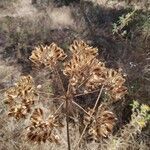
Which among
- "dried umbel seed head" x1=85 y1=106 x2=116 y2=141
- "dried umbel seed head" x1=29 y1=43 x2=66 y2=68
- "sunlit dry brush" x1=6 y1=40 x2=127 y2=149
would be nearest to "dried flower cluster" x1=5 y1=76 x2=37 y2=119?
"sunlit dry brush" x1=6 y1=40 x2=127 y2=149

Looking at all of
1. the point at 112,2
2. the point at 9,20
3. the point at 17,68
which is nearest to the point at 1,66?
the point at 17,68

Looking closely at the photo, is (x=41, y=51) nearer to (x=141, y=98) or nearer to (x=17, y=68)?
(x=141, y=98)

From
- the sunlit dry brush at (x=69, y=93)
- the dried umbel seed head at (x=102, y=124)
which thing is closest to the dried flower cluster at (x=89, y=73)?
the sunlit dry brush at (x=69, y=93)

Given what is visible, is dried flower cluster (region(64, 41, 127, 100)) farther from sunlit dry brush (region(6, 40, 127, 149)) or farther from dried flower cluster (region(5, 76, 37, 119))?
dried flower cluster (region(5, 76, 37, 119))

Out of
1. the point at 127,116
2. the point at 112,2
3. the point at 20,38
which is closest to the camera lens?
the point at 127,116

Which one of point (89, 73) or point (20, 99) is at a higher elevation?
point (89, 73)

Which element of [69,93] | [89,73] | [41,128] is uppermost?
[89,73]

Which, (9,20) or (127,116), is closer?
(127,116)

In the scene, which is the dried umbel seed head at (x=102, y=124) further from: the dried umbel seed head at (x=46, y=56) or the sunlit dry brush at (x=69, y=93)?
the dried umbel seed head at (x=46, y=56)

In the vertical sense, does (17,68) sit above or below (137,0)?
below

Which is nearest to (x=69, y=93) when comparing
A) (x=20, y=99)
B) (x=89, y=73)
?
(x=89, y=73)

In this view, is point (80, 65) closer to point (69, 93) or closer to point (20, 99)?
point (69, 93)
